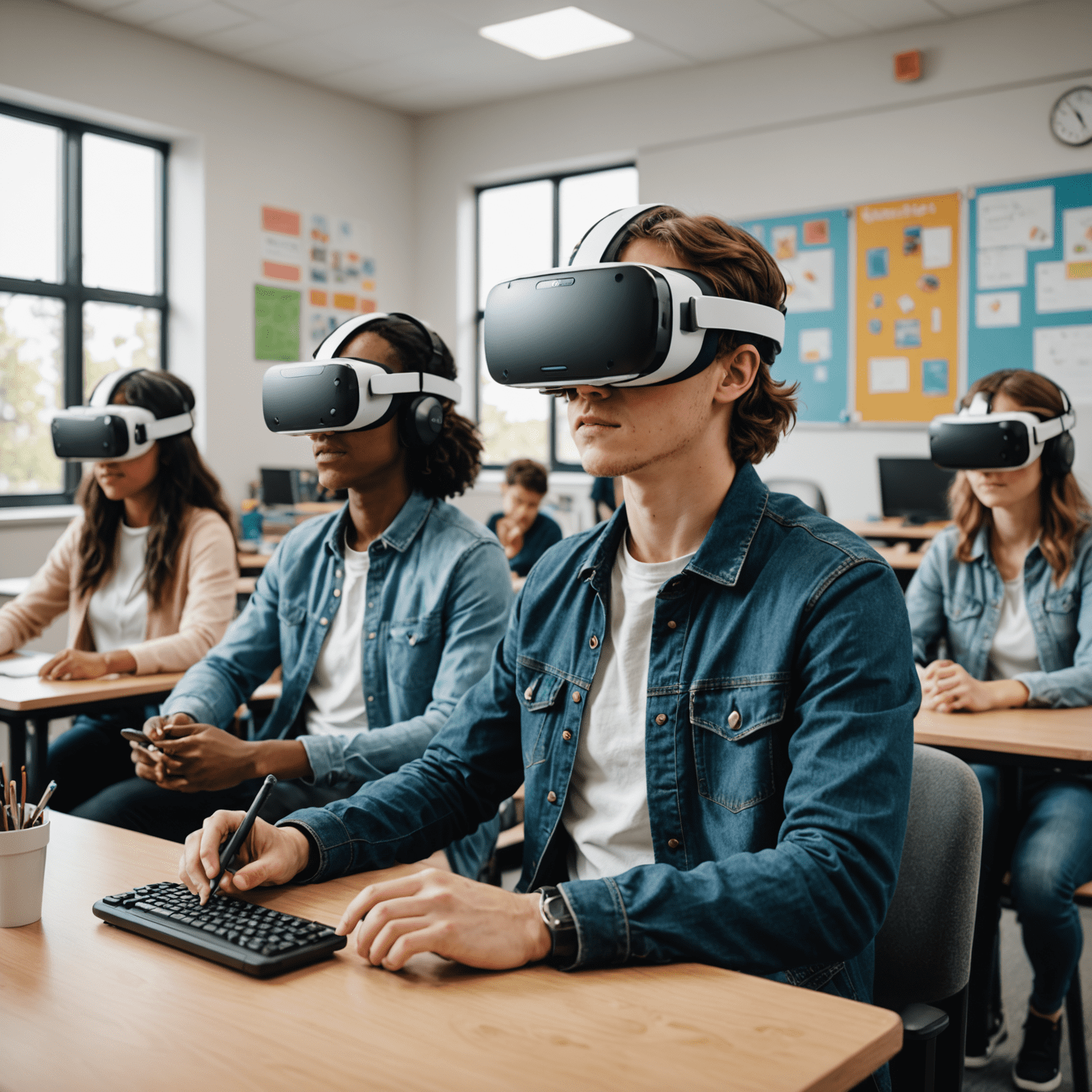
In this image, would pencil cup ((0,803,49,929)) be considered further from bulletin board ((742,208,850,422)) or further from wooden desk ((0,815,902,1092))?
bulletin board ((742,208,850,422))

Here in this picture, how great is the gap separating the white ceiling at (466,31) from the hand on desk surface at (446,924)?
17.1 feet

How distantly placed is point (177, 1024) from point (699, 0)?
5384 millimetres

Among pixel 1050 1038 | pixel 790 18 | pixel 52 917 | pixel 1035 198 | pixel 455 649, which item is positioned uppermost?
pixel 790 18

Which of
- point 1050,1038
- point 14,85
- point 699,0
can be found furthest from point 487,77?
point 1050,1038

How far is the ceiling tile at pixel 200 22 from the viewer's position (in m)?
5.58

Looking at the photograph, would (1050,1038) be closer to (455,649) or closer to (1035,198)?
(455,649)

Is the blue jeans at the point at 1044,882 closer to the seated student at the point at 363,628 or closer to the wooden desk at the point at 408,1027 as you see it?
the seated student at the point at 363,628

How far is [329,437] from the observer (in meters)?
1.93

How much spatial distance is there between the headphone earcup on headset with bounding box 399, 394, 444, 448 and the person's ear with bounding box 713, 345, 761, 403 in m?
0.80

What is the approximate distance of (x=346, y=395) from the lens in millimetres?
1837

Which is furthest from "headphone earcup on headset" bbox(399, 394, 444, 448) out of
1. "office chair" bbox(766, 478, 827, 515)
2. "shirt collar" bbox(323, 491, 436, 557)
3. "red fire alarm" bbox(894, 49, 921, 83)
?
"red fire alarm" bbox(894, 49, 921, 83)

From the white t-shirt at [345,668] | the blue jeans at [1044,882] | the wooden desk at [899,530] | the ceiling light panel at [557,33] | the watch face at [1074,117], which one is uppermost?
the ceiling light panel at [557,33]

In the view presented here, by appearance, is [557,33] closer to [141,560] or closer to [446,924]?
[141,560]

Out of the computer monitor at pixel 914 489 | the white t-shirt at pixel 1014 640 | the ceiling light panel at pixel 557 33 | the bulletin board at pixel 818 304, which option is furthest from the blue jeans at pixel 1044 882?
the ceiling light panel at pixel 557 33
